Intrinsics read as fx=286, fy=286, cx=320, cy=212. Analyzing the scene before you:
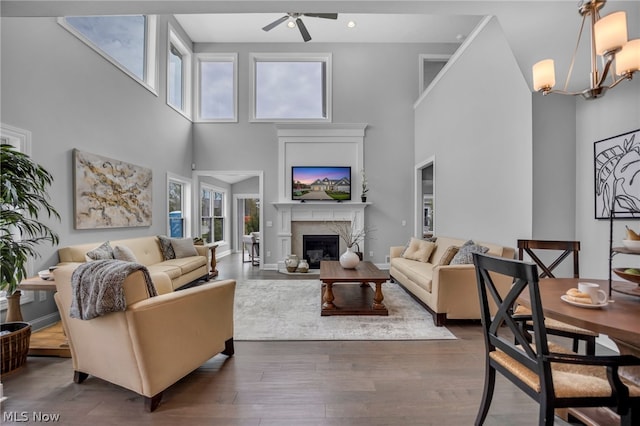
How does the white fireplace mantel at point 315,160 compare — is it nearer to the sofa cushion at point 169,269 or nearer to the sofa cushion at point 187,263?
the sofa cushion at point 187,263

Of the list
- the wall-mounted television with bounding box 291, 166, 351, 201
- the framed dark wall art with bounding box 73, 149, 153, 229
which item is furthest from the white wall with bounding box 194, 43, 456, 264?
the framed dark wall art with bounding box 73, 149, 153, 229

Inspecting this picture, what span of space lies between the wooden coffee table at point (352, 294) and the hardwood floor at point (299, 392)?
851 millimetres

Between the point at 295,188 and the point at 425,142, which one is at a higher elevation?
the point at 425,142

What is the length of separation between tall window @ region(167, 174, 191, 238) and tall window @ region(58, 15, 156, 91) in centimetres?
190

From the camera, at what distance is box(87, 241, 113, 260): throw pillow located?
3236 mm

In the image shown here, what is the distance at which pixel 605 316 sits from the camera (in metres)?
1.24

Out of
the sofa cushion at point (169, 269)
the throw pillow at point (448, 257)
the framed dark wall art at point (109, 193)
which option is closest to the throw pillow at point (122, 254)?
the sofa cushion at point (169, 269)

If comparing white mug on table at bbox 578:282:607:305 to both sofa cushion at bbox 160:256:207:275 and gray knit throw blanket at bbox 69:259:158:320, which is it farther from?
sofa cushion at bbox 160:256:207:275

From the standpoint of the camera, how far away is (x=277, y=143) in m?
6.64

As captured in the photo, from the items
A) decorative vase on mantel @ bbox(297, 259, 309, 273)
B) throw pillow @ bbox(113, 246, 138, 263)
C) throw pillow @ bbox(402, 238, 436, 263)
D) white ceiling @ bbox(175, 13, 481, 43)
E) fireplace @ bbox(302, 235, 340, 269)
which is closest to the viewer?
throw pillow @ bbox(113, 246, 138, 263)

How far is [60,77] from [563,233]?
584 centimetres

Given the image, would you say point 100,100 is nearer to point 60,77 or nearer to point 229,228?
point 60,77

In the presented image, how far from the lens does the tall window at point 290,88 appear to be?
6.75 m

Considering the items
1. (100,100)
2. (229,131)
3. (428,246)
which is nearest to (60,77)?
(100,100)
